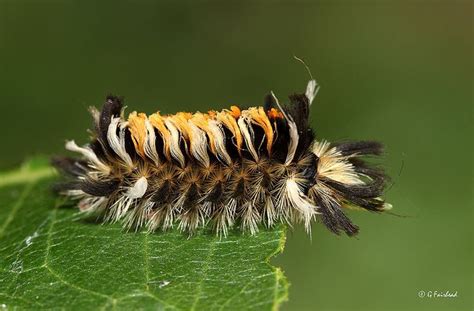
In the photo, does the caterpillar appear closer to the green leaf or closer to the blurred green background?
the green leaf

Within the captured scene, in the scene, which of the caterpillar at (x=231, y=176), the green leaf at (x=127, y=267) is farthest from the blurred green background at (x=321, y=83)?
the green leaf at (x=127, y=267)

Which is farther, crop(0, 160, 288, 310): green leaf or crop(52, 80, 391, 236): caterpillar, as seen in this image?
crop(52, 80, 391, 236): caterpillar

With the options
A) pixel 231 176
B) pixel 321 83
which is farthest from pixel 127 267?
pixel 321 83

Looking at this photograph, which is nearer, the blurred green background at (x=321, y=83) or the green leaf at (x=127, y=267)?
the green leaf at (x=127, y=267)

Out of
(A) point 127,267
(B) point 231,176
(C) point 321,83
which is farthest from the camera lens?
(C) point 321,83

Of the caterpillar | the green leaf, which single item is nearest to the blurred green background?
the caterpillar

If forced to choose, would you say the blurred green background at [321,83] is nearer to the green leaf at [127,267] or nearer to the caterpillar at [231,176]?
the caterpillar at [231,176]

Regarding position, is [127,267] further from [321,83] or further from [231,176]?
[321,83]
